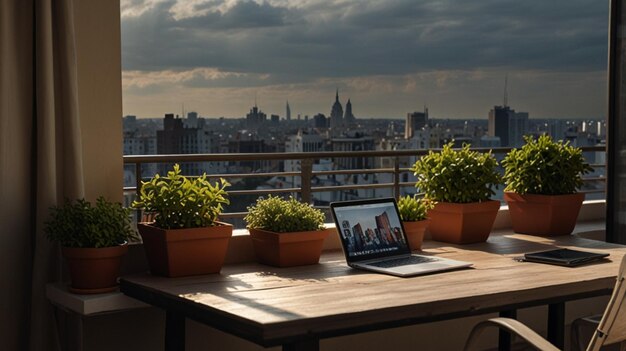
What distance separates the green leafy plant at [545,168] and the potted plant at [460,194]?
20 cm

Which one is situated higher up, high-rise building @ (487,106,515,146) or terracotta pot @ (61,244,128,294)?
high-rise building @ (487,106,515,146)

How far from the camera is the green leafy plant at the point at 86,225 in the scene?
2.78 meters

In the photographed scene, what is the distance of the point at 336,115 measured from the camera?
1262 centimetres

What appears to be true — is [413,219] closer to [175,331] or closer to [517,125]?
[175,331]

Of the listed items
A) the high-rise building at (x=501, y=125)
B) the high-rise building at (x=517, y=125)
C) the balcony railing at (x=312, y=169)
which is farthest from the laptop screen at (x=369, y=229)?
the high-rise building at (x=517, y=125)

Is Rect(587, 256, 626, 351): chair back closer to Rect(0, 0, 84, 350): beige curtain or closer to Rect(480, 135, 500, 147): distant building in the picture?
Rect(0, 0, 84, 350): beige curtain

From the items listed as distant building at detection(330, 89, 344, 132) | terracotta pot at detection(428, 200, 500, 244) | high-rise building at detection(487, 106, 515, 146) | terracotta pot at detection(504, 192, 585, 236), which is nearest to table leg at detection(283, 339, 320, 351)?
terracotta pot at detection(428, 200, 500, 244)

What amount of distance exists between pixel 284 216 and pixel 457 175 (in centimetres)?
93

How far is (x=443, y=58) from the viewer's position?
14.3m

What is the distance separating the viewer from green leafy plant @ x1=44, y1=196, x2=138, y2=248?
9.12ft

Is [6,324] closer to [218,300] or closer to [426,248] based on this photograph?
[218,300]

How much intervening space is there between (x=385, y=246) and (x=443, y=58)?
1146 cm

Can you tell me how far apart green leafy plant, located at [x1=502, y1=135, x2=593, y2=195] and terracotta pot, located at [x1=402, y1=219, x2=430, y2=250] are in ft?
2.31

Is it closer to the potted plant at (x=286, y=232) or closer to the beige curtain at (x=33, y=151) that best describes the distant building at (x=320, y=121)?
the potted plant at (x=286, y=232)
